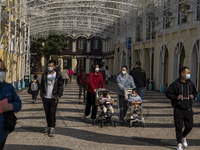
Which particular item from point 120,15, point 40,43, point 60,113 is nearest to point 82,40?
point 40,43

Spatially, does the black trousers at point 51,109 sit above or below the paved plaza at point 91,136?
above

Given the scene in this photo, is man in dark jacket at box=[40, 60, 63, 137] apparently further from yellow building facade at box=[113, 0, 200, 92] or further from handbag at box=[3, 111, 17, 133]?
yellow building facade at box=[113, 0, 200, 92]

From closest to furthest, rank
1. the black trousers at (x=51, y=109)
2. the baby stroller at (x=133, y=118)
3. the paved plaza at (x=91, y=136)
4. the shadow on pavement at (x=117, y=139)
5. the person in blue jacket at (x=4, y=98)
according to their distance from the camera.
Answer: the person in blue jacket at (x=4, y=98), the paved plaza at (x=91, y=136), the shadow on pavement at (x=117, y=139), the black trousers at (x=51, y=109), the baby stroller at (x=133, y=118)

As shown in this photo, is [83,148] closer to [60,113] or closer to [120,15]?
[60,113]

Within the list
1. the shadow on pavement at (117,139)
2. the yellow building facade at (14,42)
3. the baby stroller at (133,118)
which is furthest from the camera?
the yellow building facade at (14,42)

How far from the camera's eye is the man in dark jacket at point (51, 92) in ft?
31.7

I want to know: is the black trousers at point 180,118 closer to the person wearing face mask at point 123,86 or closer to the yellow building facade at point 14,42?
the person wearing face mask at point 123,86

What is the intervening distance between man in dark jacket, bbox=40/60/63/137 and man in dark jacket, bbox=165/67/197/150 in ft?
9.37

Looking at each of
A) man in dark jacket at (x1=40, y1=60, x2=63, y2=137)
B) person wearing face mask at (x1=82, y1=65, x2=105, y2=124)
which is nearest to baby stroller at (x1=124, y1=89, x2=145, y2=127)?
person wearing face mask at (x1=82, y1=65, x2=105, y2=124)

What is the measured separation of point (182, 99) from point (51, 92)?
10.6 feet

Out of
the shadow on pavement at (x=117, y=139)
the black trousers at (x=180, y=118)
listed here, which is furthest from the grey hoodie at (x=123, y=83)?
the black trousers at (x=180, y=118)

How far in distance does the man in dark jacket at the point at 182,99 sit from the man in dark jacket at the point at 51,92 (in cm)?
286

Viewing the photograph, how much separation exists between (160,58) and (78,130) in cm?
1891

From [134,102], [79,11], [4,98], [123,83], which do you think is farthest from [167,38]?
[4,98]
